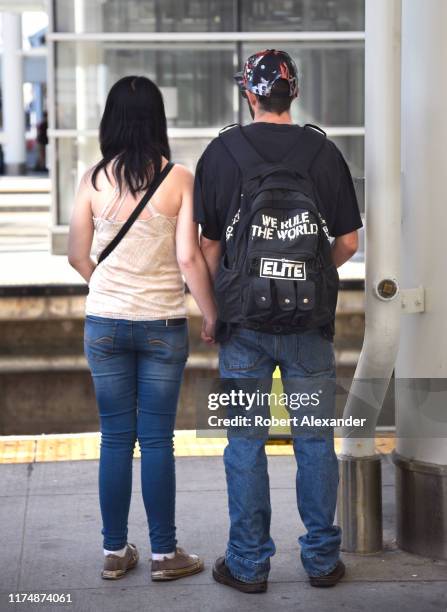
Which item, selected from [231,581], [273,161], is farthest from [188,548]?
[273,161]

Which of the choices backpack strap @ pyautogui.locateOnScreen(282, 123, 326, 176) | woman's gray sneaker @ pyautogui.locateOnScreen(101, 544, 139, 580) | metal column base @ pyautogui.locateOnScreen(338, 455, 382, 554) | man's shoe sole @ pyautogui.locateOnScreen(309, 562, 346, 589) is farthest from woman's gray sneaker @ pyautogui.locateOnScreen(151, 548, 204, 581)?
backpack strap @ pyautogui.locateOnScreen(282, 123, 326, 176)

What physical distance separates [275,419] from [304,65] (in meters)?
8.41

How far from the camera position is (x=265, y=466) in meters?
4.00

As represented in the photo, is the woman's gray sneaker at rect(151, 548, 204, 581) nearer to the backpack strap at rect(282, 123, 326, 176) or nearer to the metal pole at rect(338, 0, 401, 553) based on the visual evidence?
the metal pole at rect(338, 0, 401, 553)

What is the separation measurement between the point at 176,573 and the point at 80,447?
6.58 ft

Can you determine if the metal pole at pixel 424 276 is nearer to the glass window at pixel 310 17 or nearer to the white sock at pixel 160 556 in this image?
the white sock at pixel 160 556

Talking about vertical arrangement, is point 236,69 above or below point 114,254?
above

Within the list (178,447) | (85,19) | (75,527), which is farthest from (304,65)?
(75,527)

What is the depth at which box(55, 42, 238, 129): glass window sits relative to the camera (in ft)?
38.8

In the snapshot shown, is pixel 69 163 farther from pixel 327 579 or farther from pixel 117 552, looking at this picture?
pixel 327 579

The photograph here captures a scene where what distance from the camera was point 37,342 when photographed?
28.1 ft

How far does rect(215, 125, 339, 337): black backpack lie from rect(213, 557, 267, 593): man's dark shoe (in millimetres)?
908

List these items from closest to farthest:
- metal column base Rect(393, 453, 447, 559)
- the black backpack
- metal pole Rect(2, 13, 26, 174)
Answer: the black backpack < metal column base Rect(393, 453, 447, 559) < metal pole Rect(2, 13, 26, 174)

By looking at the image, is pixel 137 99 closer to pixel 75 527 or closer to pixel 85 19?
pixel 75 527
